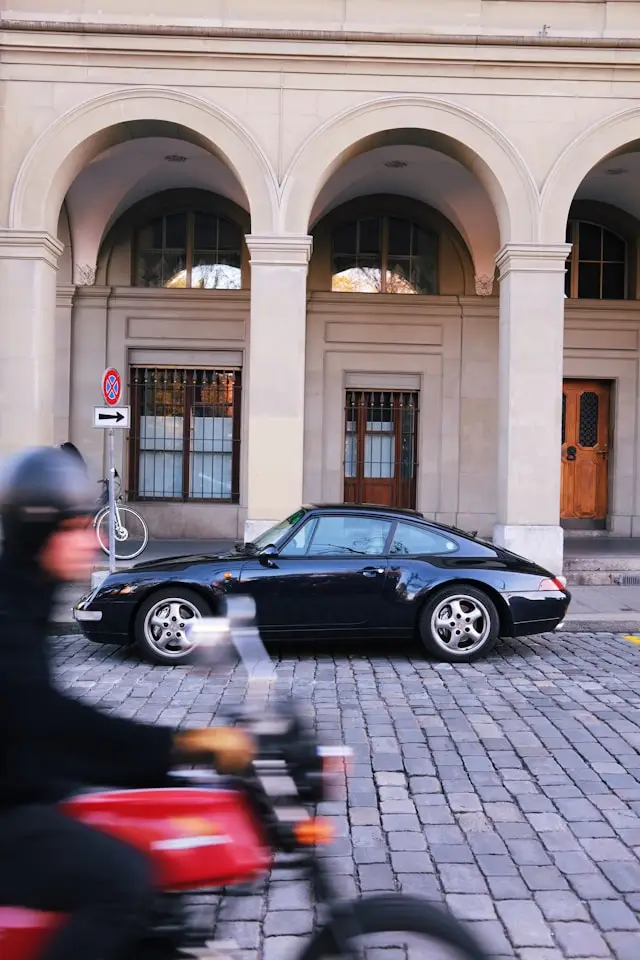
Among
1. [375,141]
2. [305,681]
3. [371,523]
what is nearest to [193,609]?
[305,681]

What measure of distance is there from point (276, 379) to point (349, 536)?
445cm

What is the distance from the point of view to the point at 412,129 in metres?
11.9

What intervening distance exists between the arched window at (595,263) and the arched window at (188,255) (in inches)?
258

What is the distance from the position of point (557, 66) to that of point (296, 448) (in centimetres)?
656

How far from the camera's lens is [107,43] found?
38.2ft

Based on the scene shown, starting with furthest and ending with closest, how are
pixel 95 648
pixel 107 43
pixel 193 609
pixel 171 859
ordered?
pixel 107 43, pixel 95 648, pixel 193 609, pixel 171 859

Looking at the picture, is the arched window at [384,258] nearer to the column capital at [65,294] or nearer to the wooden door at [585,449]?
the wooden door at [585,449]

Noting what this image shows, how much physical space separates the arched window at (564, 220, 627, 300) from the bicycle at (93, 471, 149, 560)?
30.4 ft

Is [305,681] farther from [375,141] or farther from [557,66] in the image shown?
[557,66]

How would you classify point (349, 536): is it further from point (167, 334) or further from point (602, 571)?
point (167, 334)

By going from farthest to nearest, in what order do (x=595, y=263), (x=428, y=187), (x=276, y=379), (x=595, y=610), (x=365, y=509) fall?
(x=595, y=263), (x=428, y=187), (x=276, y=379), (x=595, y=610), (x=365, y=509)

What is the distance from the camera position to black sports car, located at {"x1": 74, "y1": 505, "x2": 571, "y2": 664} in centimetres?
747

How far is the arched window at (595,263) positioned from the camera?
16406 mm

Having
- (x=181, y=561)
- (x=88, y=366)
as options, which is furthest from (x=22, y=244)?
(x=181, y=561)
